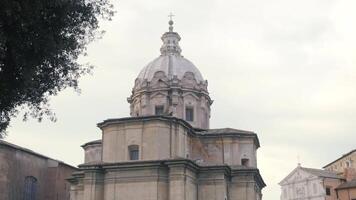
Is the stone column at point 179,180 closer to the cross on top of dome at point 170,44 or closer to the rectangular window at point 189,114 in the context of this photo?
the rectangular window at point 189,114

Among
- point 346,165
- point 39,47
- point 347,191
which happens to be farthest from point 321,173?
point 39,47

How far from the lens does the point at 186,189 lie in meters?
29.2

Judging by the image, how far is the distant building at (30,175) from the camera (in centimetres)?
3997

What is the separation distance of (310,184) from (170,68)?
28535 mm

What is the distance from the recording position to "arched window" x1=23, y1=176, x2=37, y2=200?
42188 millimetres

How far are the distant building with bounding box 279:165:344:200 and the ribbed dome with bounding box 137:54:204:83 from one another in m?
24.8

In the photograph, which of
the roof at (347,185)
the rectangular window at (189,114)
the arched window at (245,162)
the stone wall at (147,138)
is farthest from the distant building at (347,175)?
the stone wall at (147,138)

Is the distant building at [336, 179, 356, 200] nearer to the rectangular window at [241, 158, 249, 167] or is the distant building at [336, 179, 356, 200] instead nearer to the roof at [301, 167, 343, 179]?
the roof at [301, 167, 343, 179]

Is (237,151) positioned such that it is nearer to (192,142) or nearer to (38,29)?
(192,142)

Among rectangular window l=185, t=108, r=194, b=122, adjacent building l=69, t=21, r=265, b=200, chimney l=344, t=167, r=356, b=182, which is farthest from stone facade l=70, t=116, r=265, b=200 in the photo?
chimney l=344, t=167, r=356, b=182

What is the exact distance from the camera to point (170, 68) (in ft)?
134

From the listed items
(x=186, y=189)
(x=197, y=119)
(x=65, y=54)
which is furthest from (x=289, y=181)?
(x=65, y=54)

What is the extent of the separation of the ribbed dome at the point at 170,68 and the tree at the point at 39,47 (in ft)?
86.3

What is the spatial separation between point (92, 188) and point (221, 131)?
34.2 ft
